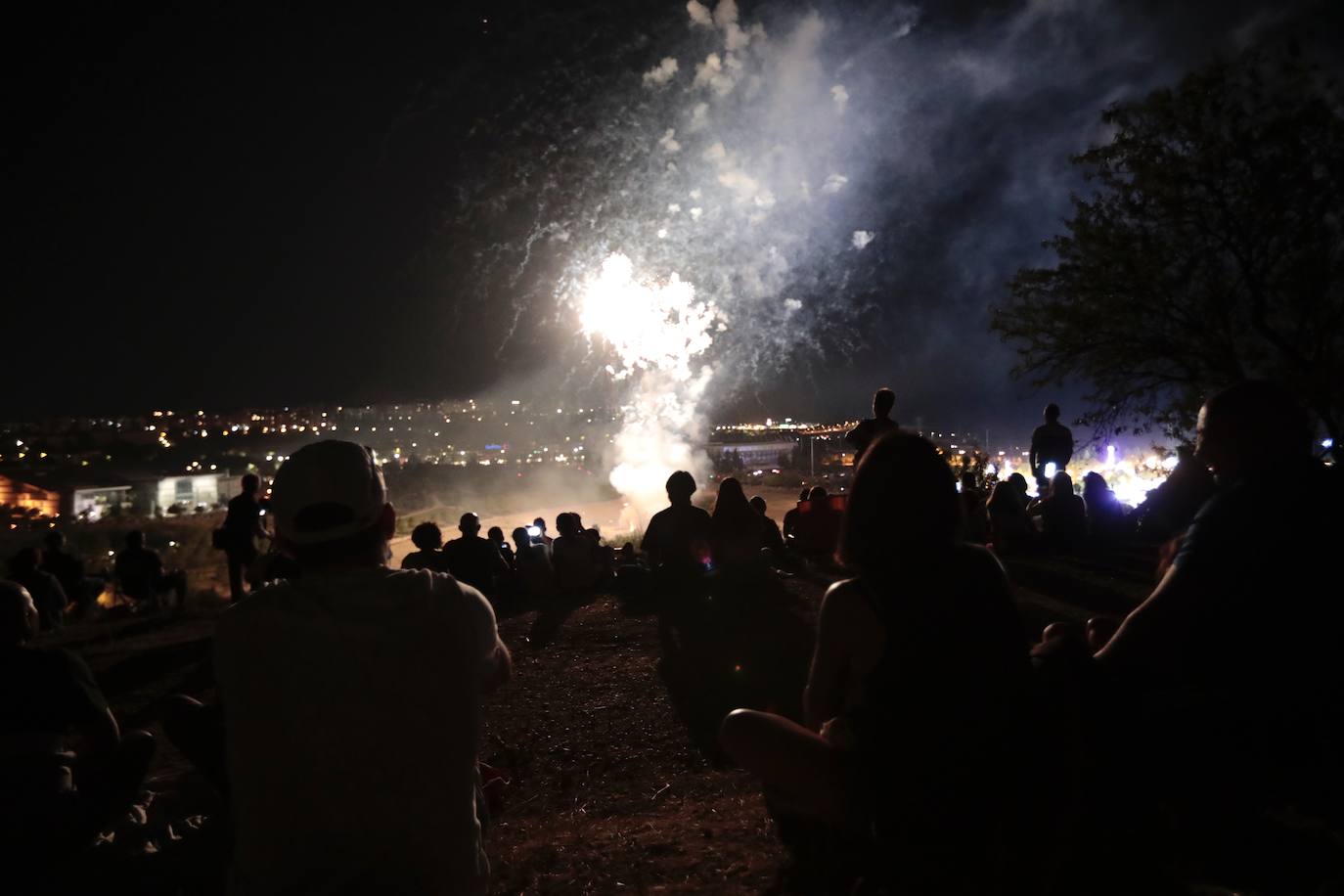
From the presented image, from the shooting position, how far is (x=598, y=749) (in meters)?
4.81

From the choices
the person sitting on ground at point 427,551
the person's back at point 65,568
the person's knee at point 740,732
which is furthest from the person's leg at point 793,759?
the person's back at point 65,568

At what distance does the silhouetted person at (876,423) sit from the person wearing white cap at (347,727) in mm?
5764

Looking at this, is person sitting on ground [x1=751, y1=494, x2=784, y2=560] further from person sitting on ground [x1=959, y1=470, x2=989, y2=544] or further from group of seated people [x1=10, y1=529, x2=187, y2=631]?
group of seated people [x1=10, y1=529, x2=187, y2=631]

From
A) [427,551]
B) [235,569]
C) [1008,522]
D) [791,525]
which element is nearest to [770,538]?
[791,525]

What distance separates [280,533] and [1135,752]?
2.71 metres

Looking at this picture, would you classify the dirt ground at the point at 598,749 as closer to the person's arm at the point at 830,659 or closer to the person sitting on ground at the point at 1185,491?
the person sitting on ground at the point at 1185,491

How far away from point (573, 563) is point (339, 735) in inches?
309

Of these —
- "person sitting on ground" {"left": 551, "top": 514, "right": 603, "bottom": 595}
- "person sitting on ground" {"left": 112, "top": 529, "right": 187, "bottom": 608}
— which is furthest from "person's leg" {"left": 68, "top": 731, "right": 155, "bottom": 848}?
"person sitting on ground" {"left": 112, "top": 529, "right": 187, "bottom": 608}

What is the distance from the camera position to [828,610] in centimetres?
222

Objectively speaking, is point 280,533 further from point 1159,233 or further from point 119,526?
point 119,526

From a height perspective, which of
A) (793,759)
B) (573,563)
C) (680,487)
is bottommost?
(793,759)

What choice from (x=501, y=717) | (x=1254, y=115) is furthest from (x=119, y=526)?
(x=1254, y=115)

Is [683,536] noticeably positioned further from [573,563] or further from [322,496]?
[322,496]

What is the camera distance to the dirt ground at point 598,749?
10.0ft
